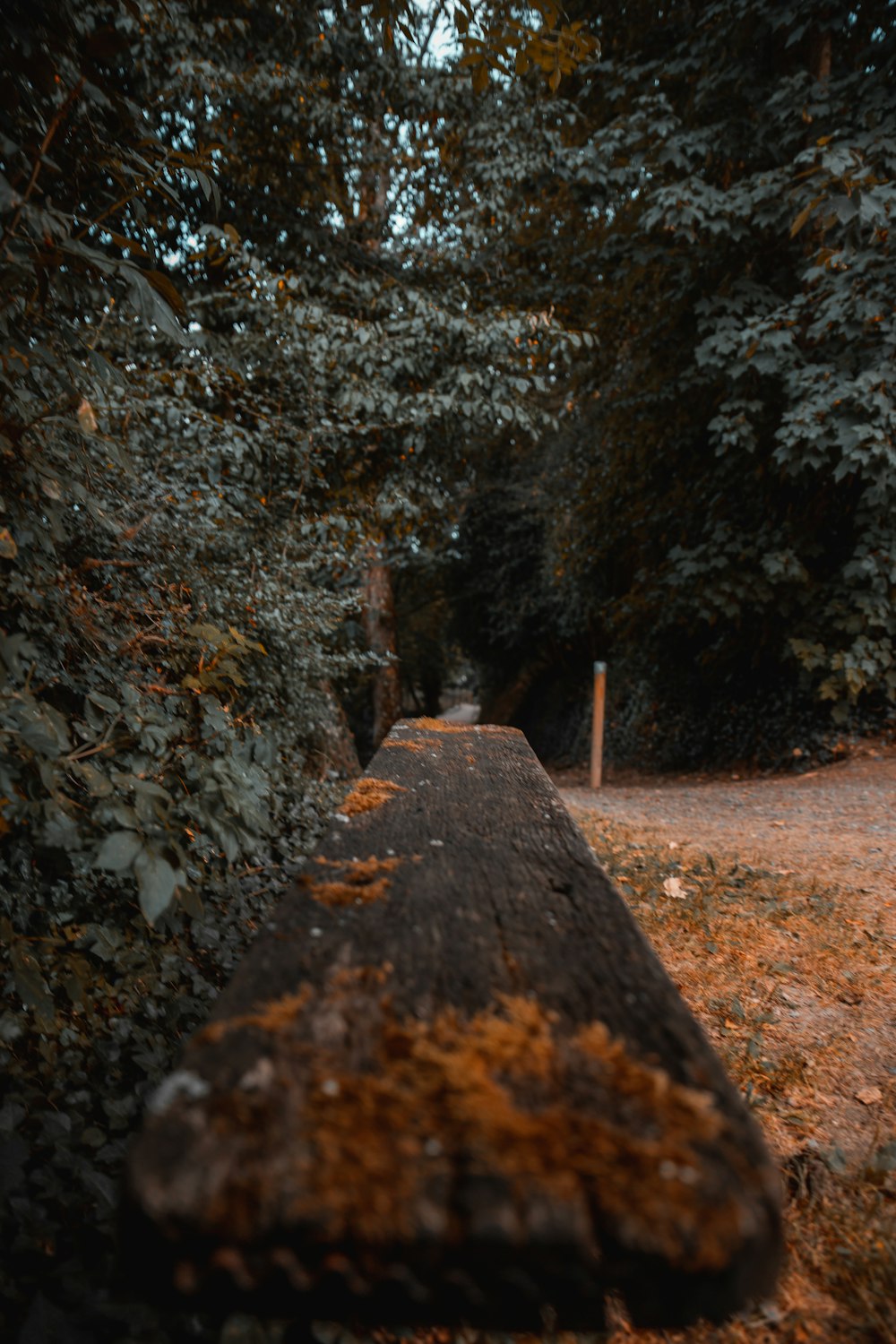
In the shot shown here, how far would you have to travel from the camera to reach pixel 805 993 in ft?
8.32

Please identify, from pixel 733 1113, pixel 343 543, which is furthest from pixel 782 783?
pixel 733 1113

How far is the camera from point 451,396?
5.82 meters

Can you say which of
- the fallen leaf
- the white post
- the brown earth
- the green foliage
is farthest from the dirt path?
the green foliage

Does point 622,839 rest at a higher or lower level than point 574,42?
lower

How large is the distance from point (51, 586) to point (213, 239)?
4890 millimetres

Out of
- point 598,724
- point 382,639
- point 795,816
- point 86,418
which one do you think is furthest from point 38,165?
point 382,639

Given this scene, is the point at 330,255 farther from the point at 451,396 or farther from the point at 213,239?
the point at 451,396

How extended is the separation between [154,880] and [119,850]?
0.07 metres

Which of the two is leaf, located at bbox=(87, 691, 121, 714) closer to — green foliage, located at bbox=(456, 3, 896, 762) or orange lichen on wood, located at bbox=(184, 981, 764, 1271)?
orange lichen on wood, located at bbox=(184, 981, 764, 1271)

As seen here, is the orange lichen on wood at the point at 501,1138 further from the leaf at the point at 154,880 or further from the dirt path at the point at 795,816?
the dirt path at the point at 795,816

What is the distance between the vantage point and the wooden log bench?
57 centimetres

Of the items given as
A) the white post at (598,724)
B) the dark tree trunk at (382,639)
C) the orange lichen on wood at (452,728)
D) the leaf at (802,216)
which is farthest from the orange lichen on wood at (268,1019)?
the dark tree trunk at (382,639)

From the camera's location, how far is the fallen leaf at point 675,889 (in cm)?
345

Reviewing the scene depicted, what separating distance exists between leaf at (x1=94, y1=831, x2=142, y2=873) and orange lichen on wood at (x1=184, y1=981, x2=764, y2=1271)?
446 mm
